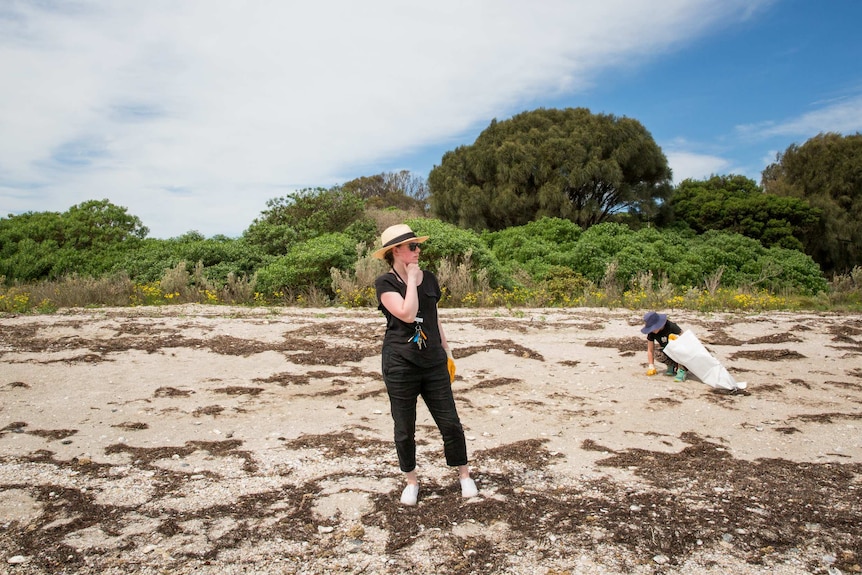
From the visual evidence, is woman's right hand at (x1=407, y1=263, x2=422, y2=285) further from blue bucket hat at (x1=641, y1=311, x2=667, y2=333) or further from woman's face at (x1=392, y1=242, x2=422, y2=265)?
blue bucket hat at (x1=641, y1=311, x2=667, y2=333)

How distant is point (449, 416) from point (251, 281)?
12328mm

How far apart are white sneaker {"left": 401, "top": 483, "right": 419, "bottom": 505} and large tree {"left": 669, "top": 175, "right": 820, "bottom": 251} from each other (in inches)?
936

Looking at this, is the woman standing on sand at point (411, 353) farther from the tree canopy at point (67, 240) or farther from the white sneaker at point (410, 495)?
the tree canopy at point (67, 240)

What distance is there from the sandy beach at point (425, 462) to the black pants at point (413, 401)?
322mm

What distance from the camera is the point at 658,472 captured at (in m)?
4.47

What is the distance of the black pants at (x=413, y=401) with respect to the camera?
3.75 meters

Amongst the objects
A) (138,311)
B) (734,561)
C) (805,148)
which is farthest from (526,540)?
(805,148)

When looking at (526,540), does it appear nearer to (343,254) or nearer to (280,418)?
(280,418)

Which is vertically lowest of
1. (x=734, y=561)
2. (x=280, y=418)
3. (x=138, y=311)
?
(x=734, y=561)

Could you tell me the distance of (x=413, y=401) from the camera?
382 centimetres

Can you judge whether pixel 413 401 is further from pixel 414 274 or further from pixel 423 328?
pixel 414 274

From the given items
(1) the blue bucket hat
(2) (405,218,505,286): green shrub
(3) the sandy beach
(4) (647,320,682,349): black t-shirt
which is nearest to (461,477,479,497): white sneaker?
(3) the sandy beach

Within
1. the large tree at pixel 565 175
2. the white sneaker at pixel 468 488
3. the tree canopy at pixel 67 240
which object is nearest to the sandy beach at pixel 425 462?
the white sneaker at pixel 468 488

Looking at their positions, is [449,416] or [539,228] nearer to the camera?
[449,416]
